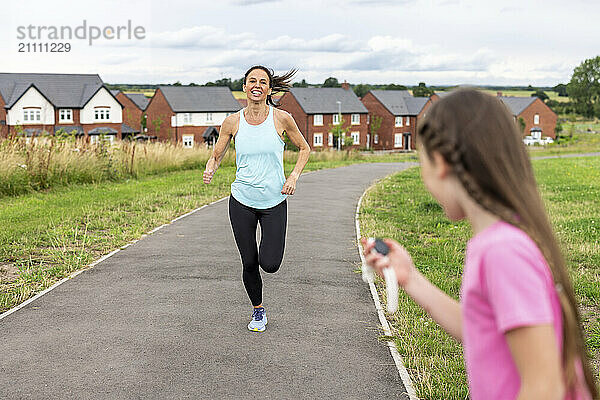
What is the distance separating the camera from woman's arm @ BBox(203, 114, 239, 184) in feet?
19.7

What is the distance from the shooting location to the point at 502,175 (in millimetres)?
1730

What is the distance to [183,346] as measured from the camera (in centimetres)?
577

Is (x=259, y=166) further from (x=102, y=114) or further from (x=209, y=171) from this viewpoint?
(x=102, y=114)

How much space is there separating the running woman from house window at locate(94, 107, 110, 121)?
62.1 metres

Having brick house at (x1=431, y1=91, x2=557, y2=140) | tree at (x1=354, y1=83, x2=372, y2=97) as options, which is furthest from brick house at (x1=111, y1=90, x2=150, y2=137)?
brick house at (x1=431, y1=91, x2=557, y2=140)

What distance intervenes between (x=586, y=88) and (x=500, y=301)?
13214cm

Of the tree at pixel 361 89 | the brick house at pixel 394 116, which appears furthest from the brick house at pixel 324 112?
the tree at pixel 361 89

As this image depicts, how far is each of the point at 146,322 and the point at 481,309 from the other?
16.9ft

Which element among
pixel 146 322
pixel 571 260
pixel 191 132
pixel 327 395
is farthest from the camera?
pixel 191 132

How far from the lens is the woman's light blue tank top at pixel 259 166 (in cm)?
593

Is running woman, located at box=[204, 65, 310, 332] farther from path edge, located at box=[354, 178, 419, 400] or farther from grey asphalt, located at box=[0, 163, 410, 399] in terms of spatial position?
path edge, located at box=[354, 178, 419, 400]

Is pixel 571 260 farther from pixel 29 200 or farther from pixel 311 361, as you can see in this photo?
pixel 29 200

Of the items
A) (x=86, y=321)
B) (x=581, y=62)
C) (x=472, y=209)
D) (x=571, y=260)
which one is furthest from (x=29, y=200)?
(x=581, y=62)

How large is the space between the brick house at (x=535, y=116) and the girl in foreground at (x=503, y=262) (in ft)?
314
